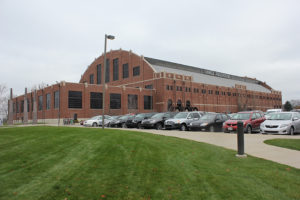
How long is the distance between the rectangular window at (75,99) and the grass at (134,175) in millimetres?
44685

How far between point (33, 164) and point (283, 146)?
9557mm

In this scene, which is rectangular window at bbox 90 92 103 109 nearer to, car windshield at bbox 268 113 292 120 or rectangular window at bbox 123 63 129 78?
rectangular window at bbox 123 63 129 78

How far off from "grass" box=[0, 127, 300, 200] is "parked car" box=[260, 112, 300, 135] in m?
9.05

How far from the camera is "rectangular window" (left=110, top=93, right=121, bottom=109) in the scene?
5706 centimetres

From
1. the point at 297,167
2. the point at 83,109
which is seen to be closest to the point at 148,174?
the point at 297,167

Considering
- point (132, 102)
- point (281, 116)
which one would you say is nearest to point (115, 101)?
point (132, 102)


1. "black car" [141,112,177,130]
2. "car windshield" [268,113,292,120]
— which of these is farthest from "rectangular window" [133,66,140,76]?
"car windshield" [268,113,292,120]

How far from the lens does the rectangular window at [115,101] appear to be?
57062 mm

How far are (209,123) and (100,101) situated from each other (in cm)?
3957

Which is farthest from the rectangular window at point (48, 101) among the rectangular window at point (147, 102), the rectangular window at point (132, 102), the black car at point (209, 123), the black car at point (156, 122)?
the black car at point (209, 123)

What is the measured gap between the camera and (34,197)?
4340 millimetres

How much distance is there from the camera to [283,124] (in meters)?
15.6

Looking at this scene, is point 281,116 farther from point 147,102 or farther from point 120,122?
point 147,102

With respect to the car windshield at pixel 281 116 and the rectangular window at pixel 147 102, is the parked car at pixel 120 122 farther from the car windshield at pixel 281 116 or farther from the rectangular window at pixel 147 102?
the rectangular window at pixel 147 102
